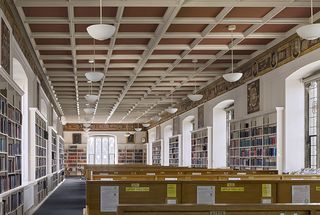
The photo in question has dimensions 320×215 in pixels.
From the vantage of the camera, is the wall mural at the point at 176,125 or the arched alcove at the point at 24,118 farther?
the wall mural at the point at 176,125

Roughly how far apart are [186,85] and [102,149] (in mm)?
22333

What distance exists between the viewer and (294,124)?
12539mm

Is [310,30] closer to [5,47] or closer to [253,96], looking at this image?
[5,47]

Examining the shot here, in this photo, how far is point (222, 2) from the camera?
9.36m

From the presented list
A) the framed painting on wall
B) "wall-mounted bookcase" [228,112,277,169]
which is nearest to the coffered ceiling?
"wall-mounted bookcase" [228,112,277,169]

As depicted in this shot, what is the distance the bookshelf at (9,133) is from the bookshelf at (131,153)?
32.4m

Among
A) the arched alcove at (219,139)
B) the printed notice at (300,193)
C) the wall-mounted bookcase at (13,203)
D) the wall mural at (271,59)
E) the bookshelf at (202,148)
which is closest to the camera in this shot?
the printed notice at (300,193)

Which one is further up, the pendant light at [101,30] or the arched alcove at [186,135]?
the pendant light at [101,30]

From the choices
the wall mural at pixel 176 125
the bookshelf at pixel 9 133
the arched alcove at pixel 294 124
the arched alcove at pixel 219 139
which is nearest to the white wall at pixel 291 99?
the arched alcove at pixel 294 124

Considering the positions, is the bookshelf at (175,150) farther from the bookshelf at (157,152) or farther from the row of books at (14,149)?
the row of books at (14,149)

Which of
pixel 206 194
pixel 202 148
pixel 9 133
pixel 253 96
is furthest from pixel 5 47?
pixel 202 148

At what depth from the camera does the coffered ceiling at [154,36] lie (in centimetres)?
981

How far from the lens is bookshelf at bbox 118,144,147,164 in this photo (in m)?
42.0

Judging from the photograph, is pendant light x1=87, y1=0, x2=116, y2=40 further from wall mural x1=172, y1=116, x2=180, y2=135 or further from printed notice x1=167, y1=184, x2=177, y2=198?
wall mural x1=172, y1=116, x2=180, y2=135
